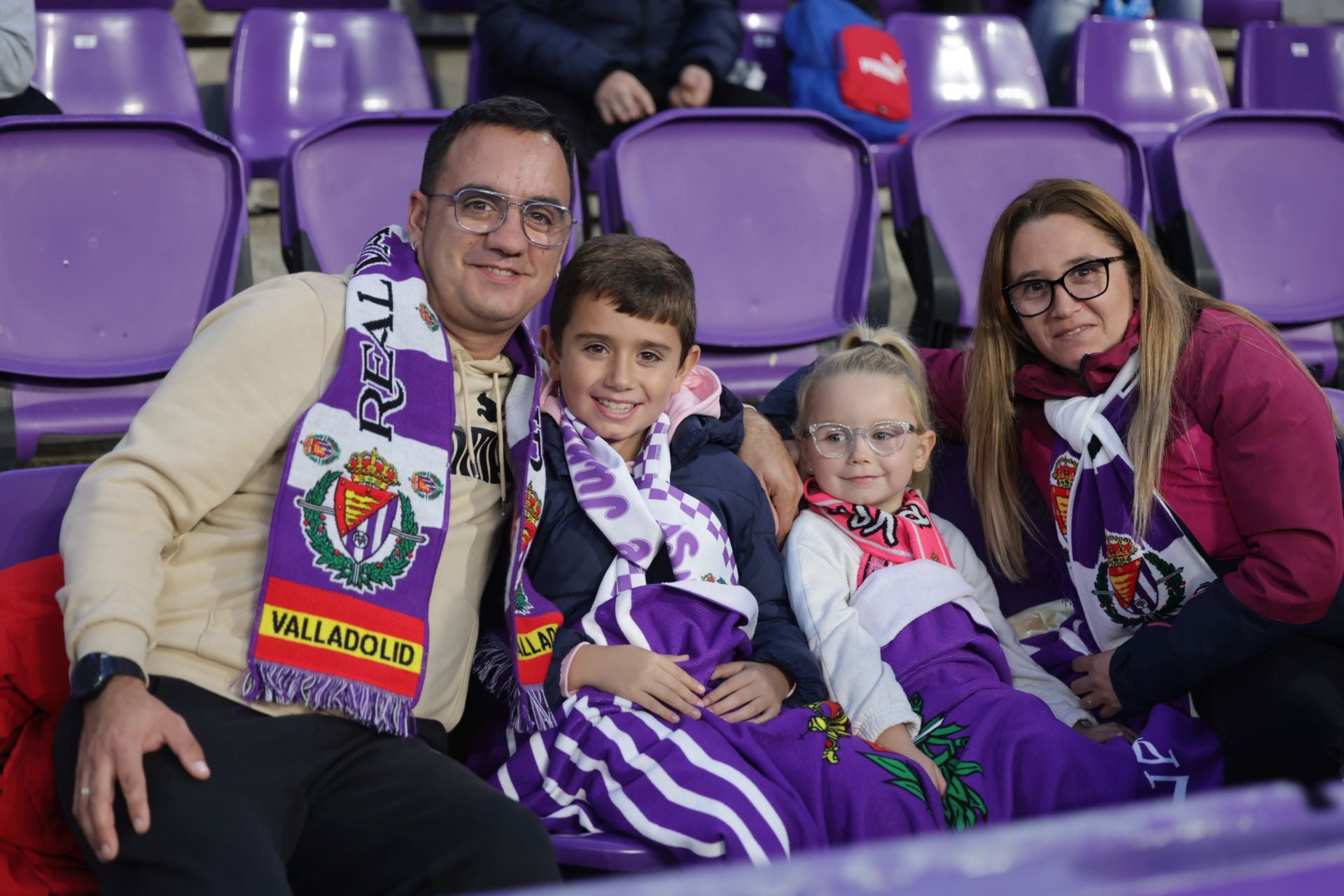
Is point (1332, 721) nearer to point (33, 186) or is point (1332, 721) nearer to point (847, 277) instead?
point (847, 277)

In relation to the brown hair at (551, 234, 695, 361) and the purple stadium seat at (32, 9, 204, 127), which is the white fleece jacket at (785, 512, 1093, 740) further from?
the purple stadium seat at (32, 9, 204, 127)

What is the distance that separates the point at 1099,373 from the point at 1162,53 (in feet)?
11.7

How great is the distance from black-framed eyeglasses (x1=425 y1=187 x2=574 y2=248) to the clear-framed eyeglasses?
632mm

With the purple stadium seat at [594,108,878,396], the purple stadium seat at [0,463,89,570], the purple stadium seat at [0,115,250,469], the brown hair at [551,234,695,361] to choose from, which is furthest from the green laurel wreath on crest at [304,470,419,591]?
the purple stadium seat at [594,108,878,396]

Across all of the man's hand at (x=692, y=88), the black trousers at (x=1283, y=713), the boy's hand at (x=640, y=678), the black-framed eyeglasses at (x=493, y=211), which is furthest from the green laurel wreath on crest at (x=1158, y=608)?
the man's hand at (x=692, y=88)

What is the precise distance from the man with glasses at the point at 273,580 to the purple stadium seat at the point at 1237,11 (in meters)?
4.93

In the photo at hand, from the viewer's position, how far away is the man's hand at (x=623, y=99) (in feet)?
11.5

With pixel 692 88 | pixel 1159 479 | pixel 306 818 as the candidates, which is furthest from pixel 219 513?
pixel 692 88

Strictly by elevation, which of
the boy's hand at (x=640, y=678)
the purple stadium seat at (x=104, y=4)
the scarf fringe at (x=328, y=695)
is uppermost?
the purple stadium seat at (x=104, y=4)

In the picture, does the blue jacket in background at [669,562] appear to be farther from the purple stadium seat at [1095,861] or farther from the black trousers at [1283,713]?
the purple stadium seat at [1095,861]

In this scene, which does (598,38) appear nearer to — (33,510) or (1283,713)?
(33,510)

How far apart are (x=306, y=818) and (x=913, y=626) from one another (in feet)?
3.31

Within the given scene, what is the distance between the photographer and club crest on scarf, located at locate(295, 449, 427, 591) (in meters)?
1.52

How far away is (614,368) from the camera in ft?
6.17
